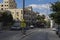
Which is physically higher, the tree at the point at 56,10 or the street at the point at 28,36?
the tree at the point at 56,10

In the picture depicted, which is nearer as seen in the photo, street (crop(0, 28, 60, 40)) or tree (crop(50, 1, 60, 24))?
street (crop(0, 28, 60, 40))

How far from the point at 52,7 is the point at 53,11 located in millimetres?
1501

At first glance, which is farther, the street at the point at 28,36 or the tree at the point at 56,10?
the tree at the point at 56,10

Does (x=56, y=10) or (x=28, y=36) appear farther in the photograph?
(x=56, y=10)

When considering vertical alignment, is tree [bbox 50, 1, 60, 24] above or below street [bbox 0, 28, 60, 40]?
above

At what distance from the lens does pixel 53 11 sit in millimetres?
61656

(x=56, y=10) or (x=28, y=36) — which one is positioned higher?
(x=56, y=10)

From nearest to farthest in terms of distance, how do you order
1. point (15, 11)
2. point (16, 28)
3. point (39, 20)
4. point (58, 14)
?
point (58, 14) < point (16, 28) < point (15, 11) < point (39, 20)

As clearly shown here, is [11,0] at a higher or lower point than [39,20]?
higher

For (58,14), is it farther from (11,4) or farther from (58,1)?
(11,4)

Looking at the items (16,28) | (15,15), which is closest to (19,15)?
(15,15)

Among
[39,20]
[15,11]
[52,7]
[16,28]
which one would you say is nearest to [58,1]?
[52,7]

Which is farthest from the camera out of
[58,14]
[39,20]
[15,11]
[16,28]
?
[39,20]

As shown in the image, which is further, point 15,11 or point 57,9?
point 15,11
